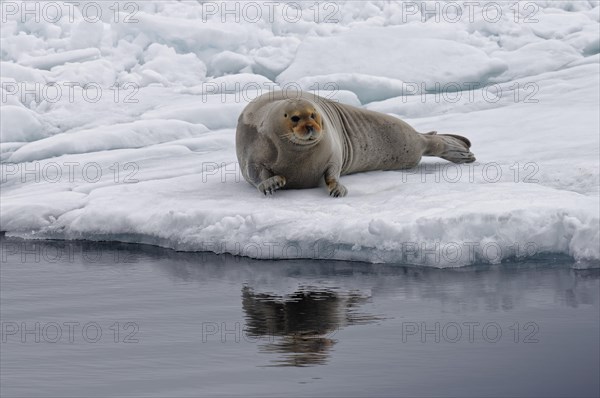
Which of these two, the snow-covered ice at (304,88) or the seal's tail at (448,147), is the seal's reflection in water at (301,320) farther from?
the seal's tail at (448,147)

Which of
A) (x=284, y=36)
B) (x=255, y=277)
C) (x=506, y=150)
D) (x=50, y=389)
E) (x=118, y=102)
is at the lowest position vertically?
(x=50, y=389)

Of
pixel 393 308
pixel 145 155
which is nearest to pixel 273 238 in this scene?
pixel 393 308

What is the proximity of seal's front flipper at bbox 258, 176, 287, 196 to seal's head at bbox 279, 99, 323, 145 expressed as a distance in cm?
27

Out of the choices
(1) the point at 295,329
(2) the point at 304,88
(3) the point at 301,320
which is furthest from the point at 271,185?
(2) the point at 304,88

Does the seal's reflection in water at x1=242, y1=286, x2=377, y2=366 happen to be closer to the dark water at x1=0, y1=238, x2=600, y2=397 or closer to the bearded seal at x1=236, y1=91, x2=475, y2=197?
the dark water at x1=0, y1=238, x2=600, y2=397

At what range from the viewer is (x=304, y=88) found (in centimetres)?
1203

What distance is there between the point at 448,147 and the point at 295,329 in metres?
4.04

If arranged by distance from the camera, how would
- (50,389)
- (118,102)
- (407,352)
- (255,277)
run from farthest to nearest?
(118,102), (255,277), (407,352), (50,389)

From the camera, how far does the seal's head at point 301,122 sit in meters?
7.04

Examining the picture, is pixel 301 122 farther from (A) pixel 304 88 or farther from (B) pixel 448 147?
(A) pixel 304 88

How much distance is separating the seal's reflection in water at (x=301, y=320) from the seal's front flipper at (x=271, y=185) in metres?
1.60

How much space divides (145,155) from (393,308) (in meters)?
5.08

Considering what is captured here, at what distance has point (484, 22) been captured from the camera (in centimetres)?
1435

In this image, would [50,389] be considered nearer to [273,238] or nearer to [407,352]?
[407,352]
